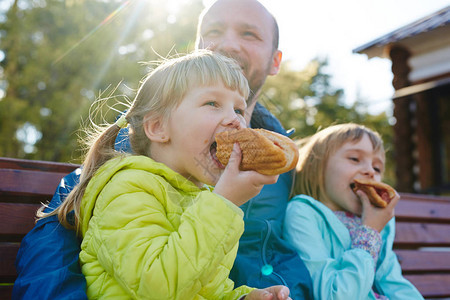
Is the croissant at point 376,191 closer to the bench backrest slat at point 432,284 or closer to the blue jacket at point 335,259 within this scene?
the blue jacket at point 335,259

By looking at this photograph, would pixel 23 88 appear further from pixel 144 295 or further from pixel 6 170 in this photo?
pixel 144 295

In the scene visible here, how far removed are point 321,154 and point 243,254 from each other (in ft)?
3.06

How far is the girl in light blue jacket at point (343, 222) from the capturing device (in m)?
1.99

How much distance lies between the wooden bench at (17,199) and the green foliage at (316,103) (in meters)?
18.9

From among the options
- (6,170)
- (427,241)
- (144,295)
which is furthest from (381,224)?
(6,170)

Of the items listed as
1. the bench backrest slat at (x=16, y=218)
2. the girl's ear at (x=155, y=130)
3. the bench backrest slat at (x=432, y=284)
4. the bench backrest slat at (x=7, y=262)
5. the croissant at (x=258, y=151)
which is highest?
the girl's ear at (x=155, y=130)

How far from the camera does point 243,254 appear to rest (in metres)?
1.99

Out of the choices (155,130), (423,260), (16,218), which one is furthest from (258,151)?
(423,260)

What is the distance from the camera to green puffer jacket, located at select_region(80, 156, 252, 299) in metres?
1.22

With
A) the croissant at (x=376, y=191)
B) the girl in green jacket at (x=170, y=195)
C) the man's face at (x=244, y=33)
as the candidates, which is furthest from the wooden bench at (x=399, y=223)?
the man's face at (x=244, y=33)

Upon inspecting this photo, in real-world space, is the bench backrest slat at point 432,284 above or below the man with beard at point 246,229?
below

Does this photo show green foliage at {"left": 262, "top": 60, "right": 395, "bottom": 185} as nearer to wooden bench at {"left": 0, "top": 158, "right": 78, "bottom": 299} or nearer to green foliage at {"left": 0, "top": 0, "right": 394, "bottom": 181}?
green foliage at {"left": 0, "top": 0, "right": 394, "bottom": 181}

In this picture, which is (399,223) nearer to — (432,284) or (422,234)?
(422,234)

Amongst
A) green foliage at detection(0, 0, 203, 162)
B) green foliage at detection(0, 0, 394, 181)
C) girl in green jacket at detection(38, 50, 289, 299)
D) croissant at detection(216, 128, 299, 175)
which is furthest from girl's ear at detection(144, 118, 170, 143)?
green foliage at detection(0, 0, 203, 162)
